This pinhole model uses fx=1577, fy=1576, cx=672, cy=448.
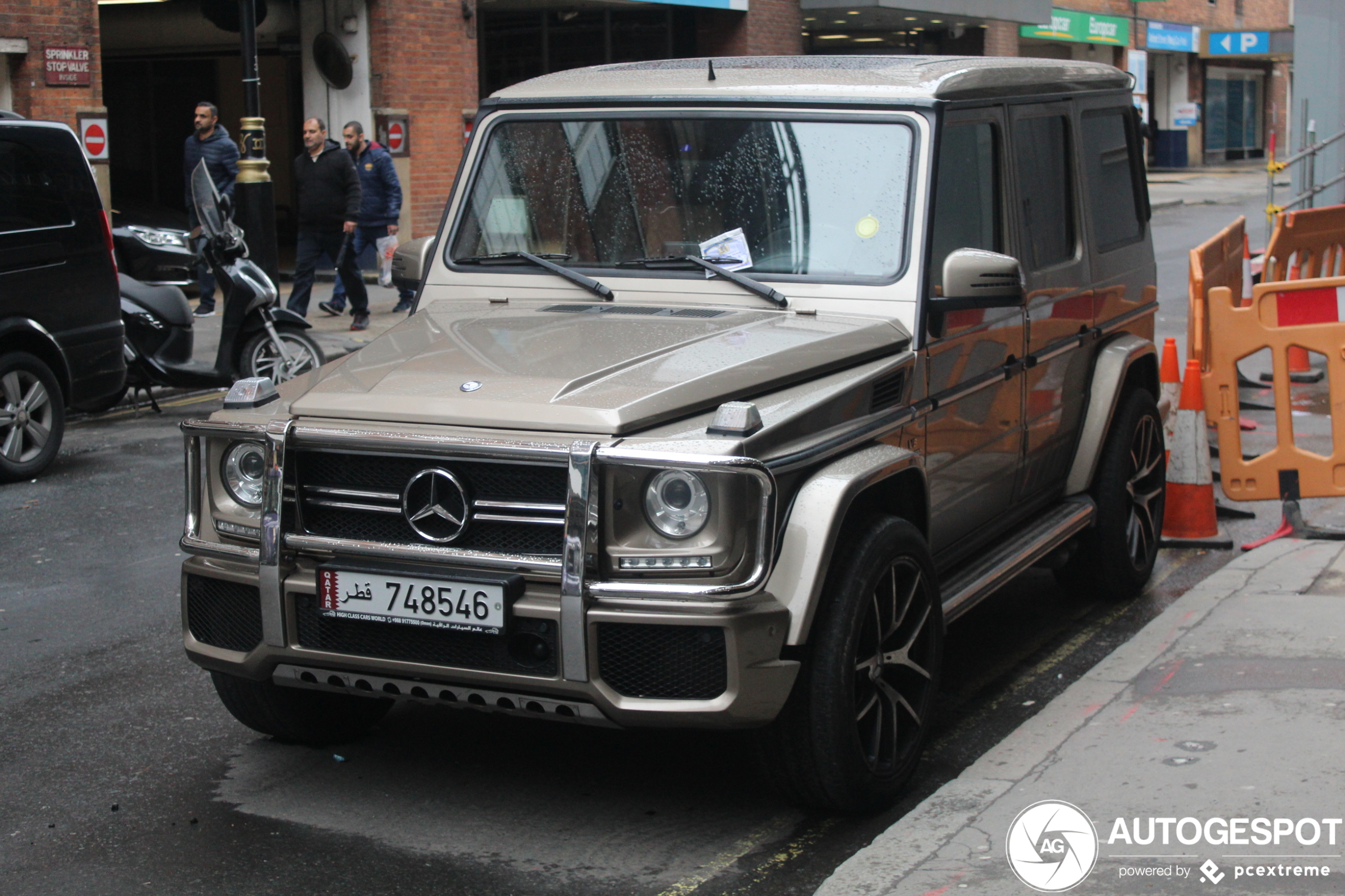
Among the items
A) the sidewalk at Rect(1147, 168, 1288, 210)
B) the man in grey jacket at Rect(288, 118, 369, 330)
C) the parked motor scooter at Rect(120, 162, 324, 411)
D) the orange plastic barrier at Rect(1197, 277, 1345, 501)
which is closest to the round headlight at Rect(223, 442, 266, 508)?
the orange plastic barrier at Rect(1197, 277, 1345, 501)

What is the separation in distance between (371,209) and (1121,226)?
10811 mm

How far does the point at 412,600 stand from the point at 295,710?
970 mm

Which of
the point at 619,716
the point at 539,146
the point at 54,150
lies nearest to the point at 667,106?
the point at 539,146

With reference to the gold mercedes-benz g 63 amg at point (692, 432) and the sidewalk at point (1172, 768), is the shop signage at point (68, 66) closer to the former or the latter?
the gold mercedes-benz g 63 amg at point (692, 432)

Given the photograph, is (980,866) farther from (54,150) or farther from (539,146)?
(54,150)

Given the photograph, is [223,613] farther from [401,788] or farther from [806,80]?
[806,80]

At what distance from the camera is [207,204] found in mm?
10383

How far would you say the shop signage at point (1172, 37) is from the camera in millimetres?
46594

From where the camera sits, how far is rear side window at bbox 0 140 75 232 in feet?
28.5

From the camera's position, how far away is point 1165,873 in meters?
3.44

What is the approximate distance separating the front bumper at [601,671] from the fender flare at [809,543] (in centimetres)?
4

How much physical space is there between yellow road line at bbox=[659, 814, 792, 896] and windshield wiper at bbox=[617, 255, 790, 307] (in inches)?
59.4

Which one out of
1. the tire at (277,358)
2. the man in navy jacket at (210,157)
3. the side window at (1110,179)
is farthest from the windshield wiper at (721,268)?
the man in navy jacket at (210,157)

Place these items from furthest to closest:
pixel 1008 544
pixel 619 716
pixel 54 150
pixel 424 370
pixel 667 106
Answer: pixel 54 150 → pixel 1008 544 → pixel 667 106 → pixel 424 370 → pixel 619 716
